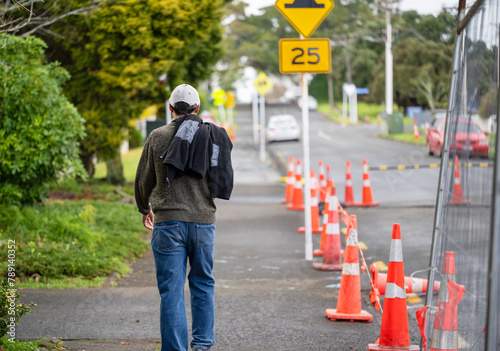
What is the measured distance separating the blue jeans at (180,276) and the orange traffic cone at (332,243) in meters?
3.97

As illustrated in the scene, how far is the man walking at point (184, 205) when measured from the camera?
4.95m

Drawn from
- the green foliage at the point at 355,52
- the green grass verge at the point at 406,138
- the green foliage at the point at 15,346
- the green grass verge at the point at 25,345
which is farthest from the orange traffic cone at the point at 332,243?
the green foliage at the point at 355,52

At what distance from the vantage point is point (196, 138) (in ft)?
16.4

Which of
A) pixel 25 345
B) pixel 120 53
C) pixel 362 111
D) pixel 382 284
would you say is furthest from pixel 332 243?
pixel 362 111

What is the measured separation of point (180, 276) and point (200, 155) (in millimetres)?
816

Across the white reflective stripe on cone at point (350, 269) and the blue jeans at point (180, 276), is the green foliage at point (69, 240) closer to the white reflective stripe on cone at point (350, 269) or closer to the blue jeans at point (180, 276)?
the white reflective stripe on cone at point (350, 269)

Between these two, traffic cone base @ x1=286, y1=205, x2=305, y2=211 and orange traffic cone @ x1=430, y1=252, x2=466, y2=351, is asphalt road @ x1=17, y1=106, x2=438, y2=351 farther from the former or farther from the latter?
orange traffic cone @ x1=430, y1=252, x2=466, y2=351

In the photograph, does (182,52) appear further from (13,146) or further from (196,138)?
(196,138)

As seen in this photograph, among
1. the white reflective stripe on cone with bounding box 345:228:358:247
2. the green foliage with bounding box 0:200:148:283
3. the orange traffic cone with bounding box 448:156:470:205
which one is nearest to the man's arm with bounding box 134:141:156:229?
the orange traffic cone with bounding box 448:156:470:205

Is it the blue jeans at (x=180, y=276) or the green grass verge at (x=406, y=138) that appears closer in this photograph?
the blue jeans at (x=180, y=276)

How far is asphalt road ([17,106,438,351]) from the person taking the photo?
6031mm

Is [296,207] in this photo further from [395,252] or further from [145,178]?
[145,178]

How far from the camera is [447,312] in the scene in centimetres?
461

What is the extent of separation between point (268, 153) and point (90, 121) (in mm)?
20027
